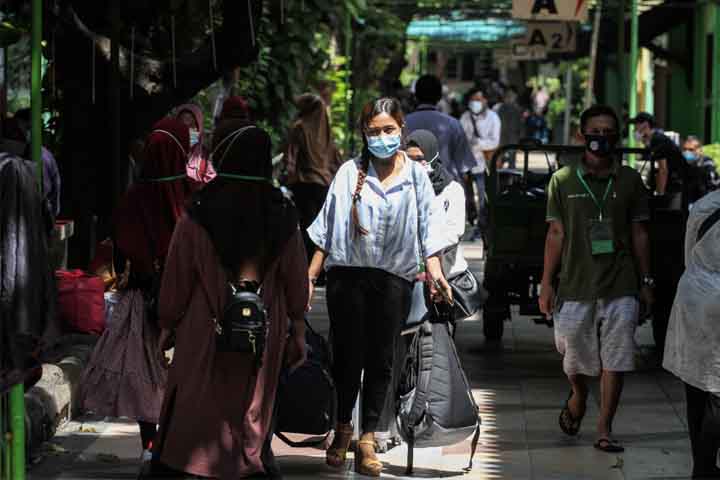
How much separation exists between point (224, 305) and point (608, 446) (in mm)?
3342

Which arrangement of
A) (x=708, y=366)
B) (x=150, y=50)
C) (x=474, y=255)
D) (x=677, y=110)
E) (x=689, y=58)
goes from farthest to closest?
(x=677, y=110) → (x=689, y=58) → (x=474, y=255) → (x=150, y=50) → (x=708, y=366)

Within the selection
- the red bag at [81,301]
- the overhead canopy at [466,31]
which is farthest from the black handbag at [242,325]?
the overhead canopy at [466,31]

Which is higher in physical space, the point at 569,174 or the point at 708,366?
the point at 569,174

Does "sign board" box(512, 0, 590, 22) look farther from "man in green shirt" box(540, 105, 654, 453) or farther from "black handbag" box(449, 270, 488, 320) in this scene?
"man in green shirt" box(540, 105, 654, 453)

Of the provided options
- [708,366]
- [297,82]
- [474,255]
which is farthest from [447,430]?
[474,255]

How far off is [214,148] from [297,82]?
470 inches

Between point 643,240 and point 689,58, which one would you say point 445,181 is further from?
point 689,58

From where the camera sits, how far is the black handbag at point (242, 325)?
20.4 ft

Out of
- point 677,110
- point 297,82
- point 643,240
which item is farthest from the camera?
point 677,110

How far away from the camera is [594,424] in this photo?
32.6 ft

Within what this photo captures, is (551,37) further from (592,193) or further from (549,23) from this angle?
(592,193)

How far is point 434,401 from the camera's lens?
8.25 metres

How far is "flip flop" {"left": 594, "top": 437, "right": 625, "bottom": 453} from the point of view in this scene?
8977mm

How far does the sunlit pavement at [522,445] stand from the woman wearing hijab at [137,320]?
394mm
